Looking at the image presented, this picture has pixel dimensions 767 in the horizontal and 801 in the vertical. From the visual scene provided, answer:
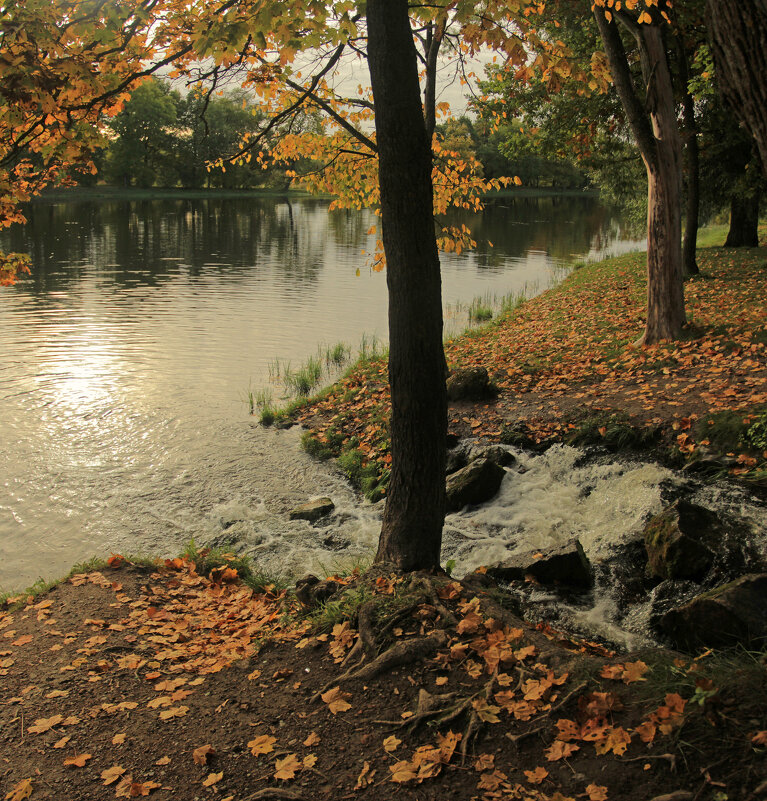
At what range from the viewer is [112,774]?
4.16 metres

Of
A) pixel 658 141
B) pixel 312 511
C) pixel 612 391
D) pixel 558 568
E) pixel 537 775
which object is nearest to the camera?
pixel 537 775

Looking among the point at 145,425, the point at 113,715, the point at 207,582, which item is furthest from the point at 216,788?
the point at 145,425

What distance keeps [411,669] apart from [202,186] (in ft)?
340

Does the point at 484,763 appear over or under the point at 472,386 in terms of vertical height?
under

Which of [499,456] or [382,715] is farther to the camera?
[499,456]

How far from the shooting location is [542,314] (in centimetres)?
1955

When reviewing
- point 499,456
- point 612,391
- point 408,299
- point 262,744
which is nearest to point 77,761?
point 262,744

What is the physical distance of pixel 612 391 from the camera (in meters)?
11.1

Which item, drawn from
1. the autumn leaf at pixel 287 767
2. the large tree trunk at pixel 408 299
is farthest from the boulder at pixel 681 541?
the autumn leaf at pixel 287 767

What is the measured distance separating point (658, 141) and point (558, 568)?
8395 millimetres

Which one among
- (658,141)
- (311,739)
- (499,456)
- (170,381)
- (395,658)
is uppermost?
(658,141)

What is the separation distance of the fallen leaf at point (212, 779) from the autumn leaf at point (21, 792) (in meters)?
1.09

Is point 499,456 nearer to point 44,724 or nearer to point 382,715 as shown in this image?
point 382,715

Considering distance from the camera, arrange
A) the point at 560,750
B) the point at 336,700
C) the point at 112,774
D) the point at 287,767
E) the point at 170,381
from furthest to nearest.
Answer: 1. the point at 170,381
2. the point at 336,700
3. the point at 112,774
4. the point at 287,767
5. the point at 560,750
